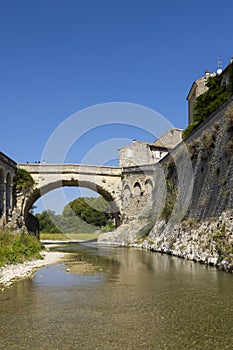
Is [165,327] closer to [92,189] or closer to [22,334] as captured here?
[22,334]

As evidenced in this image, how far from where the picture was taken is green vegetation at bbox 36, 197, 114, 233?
7588cm

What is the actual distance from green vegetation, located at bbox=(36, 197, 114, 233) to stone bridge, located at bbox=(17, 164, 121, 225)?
3252 cm

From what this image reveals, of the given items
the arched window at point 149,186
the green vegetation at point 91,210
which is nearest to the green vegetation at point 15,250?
the arched window at point 149,186

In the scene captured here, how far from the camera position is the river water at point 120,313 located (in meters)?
5.97

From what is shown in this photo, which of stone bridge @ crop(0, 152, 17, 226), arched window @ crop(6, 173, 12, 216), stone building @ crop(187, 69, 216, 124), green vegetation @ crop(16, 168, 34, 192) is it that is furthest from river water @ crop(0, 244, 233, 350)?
stone building @ crop(187, 69, 216, 124)

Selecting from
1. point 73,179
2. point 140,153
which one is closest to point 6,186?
point 73,179

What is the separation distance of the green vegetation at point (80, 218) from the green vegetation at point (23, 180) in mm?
36378

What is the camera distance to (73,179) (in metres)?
38.5

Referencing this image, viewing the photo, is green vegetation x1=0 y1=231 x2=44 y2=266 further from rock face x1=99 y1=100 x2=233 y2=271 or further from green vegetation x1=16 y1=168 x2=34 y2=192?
green vegetation x1=16 y1=168 x2=34 y2=192

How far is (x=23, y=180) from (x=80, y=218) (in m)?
44.3

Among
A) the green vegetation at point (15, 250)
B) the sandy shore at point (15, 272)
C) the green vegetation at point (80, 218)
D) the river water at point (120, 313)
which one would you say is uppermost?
the green vegetation at point (80, 218)

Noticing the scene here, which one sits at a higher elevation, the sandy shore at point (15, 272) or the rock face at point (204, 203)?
the rock face at point (204, 203)

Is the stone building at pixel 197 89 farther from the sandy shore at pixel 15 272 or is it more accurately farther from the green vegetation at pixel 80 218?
the green vegetation at pixel 80 218

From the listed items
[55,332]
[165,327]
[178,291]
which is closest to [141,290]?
[178,291]
